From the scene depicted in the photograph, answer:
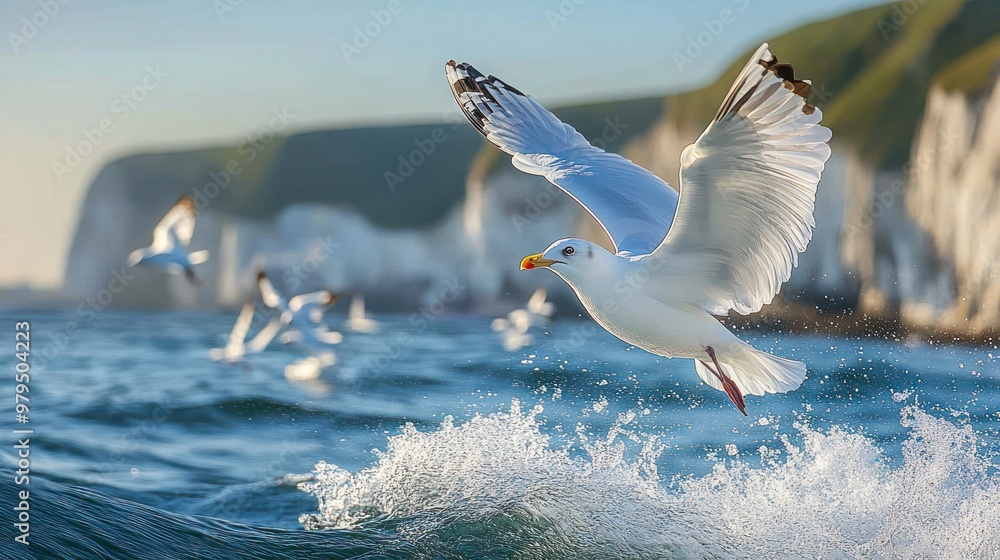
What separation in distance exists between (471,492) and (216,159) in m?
65.4

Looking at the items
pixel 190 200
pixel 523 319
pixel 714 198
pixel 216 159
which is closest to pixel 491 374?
pixel 190 200

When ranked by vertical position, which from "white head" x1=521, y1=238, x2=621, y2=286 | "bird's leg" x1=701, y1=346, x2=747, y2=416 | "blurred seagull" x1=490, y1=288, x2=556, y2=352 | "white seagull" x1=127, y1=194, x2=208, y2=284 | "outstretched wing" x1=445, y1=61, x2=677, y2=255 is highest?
"blurred seagull" x1=490, y1=288, x2=556, y2=352

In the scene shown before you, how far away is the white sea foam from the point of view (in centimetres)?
717

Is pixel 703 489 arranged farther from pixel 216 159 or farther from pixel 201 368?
pixel 216 159

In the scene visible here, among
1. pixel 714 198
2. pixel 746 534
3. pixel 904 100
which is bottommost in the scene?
pixel 746 534

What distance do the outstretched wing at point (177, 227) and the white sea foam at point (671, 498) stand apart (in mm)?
8841

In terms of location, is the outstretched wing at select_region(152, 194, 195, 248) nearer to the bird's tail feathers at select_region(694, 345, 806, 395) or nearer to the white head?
the white head

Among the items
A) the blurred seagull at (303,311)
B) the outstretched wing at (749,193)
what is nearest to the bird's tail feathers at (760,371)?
the outstretched wing at (749,193)

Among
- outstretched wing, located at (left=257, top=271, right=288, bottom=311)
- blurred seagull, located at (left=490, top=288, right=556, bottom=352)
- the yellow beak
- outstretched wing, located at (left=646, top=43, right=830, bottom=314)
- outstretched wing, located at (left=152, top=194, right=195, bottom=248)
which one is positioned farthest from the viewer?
blurred seagull, located at (left=490, top=288, right=556, bottom=352)

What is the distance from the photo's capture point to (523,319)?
27.3 meters

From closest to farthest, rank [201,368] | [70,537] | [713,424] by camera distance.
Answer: [70,537] < [713,424] < [201,368]

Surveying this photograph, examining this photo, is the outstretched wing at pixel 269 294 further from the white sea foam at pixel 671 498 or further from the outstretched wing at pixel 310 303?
the white sea foam at pixel 671 498

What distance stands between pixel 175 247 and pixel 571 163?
9759mm

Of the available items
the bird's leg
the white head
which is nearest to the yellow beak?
the white head
